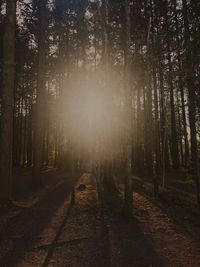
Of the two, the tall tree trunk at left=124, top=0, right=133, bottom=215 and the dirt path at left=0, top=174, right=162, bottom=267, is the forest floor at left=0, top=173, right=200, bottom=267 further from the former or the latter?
the tall tree trunk at left=124, top=0, right=133, bottom=215

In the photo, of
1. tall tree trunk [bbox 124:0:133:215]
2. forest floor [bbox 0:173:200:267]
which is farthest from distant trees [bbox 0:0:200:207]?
forest floor [bbox 0:173:200:267]

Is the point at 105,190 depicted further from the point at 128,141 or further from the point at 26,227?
the point at 26,227

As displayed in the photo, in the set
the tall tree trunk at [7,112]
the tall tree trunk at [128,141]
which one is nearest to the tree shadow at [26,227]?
the tall tree trunk at [7,112]

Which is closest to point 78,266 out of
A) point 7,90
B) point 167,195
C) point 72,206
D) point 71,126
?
point 72,206

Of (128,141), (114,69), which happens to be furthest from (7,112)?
(114,69)

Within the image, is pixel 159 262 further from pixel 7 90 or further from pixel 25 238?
pixel 7 90

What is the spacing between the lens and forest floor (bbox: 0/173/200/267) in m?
6.55

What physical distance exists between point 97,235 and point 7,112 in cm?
597

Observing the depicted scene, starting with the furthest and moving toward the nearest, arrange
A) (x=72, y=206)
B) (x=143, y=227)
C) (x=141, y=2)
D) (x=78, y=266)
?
(x=141, y=2), (x=72, y=206), (x=143, y=227), (x=78, y=266)

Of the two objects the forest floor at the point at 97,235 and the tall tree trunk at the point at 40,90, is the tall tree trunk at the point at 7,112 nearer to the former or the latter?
the forest floor at the point at 97,235

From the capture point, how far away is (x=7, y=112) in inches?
475

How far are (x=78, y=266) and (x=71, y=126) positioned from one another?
26786 mm

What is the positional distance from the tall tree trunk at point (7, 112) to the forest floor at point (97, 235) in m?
1.23

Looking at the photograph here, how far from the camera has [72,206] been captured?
12109 mm
